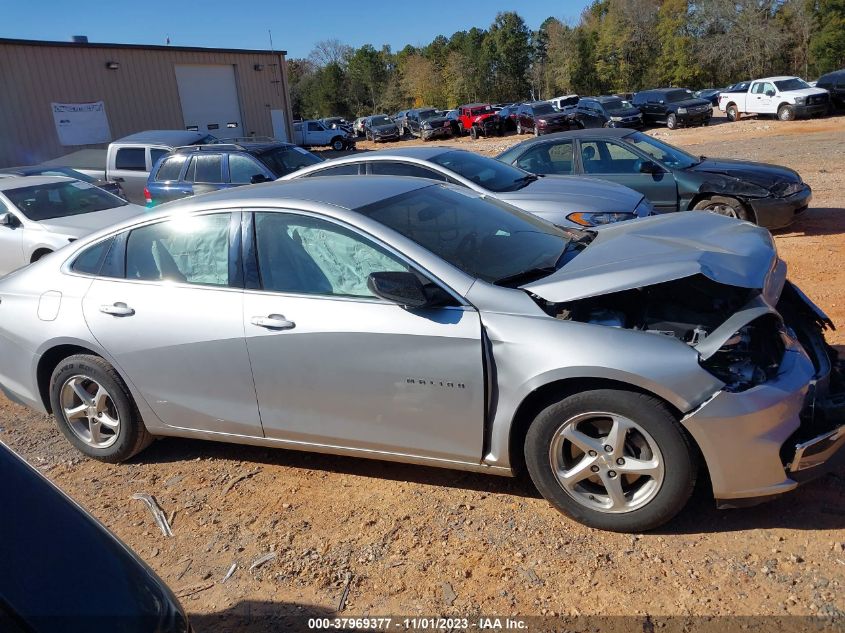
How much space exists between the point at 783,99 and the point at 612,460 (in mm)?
28778

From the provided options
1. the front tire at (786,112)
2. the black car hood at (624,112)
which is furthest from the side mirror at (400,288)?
the black car hood at (624,112)

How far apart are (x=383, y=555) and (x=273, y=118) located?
31.4 meters

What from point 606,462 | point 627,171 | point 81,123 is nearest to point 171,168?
point 627,171

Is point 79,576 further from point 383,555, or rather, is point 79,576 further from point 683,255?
point 683,255

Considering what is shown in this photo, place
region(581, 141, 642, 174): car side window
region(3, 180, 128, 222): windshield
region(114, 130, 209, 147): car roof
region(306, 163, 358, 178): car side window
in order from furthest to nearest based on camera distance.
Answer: region(114, 130, 209, 147): car roof < region(581, 141, 642, 174): car side window < region(3, 180, 128, 222): windshield < region(306, 163, 358, 178): car side window

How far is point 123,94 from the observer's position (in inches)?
1016

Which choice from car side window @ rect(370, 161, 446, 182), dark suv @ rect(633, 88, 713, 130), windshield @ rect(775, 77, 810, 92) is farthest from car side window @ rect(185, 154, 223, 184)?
windshield @ rect(775, 77, 810, 92)

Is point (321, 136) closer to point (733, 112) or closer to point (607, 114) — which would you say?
point (607, 114)

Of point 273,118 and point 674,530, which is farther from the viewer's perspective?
point 273,118

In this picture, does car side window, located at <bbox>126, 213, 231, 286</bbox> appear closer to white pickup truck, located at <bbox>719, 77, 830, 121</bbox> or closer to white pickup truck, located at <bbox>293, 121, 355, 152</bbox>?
white pickup truck, located at <bbox>719, 77, 830, 121</bbox>

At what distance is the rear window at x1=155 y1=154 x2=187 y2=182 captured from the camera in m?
11.2

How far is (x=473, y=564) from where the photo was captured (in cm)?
311

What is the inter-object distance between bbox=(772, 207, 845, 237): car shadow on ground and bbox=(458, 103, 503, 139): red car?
89.8ft

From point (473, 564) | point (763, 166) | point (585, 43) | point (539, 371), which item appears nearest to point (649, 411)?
point (539, 371)
